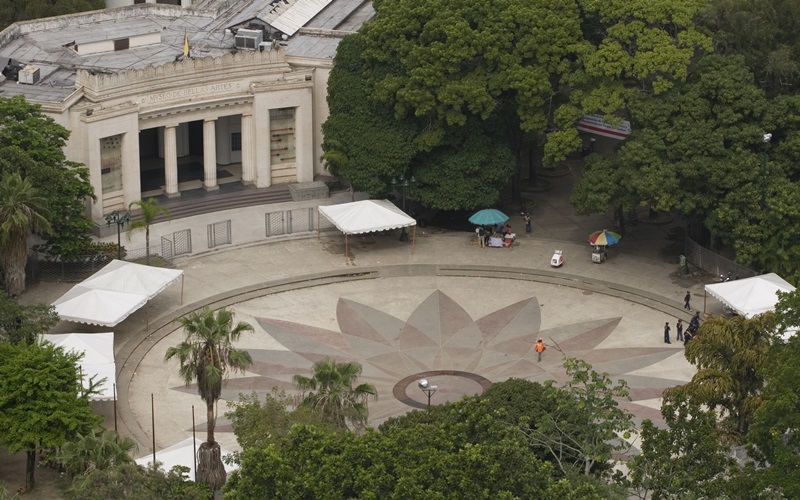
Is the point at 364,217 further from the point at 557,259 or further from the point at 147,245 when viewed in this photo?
the point at 147,245

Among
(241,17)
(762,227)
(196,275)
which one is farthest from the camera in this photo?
(241,17)

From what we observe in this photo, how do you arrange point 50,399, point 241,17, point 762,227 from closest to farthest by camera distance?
1. point 50,399
2. point 762,227
3. point 241,17

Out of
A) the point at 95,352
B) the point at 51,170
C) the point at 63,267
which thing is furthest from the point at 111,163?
the point at 95,352

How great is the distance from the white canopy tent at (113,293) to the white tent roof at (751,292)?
3098 centimetres

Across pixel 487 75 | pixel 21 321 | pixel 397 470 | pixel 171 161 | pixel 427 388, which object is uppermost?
pixel 487 75

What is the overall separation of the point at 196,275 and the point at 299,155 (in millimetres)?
16473

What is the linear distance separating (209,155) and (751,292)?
38808mm

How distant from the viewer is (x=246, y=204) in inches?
4560

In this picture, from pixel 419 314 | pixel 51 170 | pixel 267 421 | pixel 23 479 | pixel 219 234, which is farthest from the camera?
pixel 219 234

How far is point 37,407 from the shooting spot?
79.6m

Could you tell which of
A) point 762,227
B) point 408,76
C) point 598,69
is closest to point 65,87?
point 408,76

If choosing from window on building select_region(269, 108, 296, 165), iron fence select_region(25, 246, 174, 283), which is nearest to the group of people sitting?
window on building select_region(269, 108, 296, 165)

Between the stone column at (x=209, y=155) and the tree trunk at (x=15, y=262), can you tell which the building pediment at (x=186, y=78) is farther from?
the tree trunk at (x=15, y=262)

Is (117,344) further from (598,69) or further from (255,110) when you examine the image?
(598,69)
